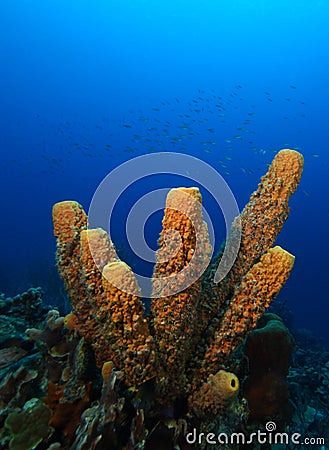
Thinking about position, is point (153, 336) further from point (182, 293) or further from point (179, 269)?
point (179, 269)

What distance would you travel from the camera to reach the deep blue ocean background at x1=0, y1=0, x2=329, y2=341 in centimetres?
6062

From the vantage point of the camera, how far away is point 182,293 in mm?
2107

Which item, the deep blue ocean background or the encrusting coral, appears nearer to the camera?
the encrusting coral

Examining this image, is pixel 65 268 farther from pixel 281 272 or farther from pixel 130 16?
pixel 130 16

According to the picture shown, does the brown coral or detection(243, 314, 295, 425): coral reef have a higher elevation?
the brown coral

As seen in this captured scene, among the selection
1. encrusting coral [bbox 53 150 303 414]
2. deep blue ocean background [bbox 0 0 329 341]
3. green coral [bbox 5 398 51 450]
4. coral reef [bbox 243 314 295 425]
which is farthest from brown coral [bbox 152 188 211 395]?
deep blue ocean background [bbox 0 0 329 341]

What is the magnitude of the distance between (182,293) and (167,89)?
7968cm

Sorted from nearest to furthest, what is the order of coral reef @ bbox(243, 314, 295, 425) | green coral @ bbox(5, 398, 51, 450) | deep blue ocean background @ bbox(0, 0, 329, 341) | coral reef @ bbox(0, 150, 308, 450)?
1. green coral @ bbox(5, 398, 51, 450)
2. coral reef @ bbox(0, 150, 308, 450)
3. coral reef @ bbox(243, 314, 295, 425)
4. deep blue ocean background @ bbox(0, 0, 329, 341)

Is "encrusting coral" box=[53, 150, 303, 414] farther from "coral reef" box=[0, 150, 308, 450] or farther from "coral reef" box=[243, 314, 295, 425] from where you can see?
"coral reef" box=[243, 314, 295, 425]

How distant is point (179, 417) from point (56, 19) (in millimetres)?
84824

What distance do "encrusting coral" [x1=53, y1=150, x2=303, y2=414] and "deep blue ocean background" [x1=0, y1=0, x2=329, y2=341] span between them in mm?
54097

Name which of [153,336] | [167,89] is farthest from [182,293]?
[167,89]

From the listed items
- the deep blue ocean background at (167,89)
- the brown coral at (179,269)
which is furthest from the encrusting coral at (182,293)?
the deep blue ocean background at (167,89)

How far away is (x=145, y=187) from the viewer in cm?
8012
